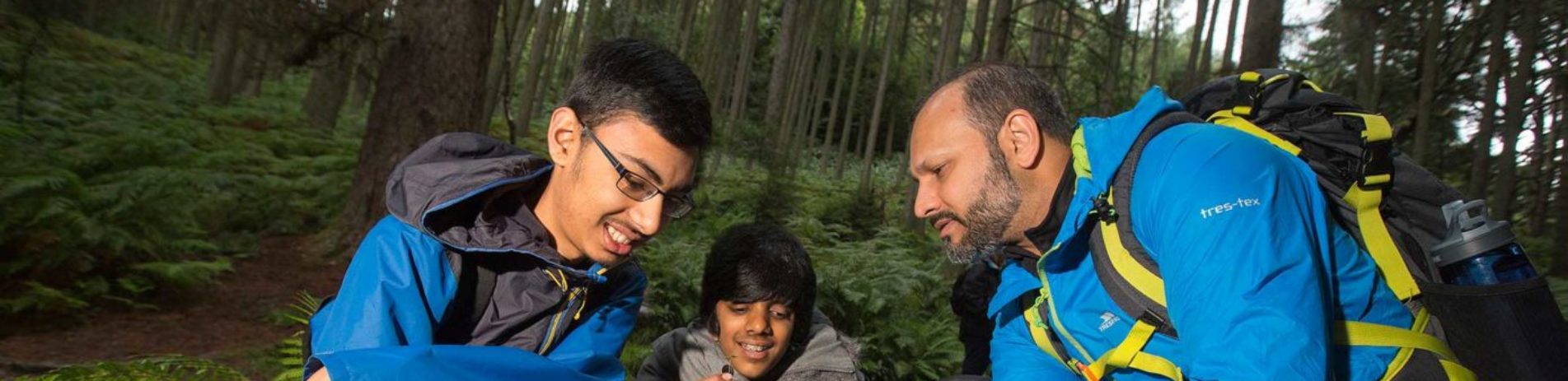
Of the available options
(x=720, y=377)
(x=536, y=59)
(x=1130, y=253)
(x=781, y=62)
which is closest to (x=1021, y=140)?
(x=1130, y=253)

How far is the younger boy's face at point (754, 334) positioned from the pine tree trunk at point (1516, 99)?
8.74m

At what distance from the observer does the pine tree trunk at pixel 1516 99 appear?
328 inches

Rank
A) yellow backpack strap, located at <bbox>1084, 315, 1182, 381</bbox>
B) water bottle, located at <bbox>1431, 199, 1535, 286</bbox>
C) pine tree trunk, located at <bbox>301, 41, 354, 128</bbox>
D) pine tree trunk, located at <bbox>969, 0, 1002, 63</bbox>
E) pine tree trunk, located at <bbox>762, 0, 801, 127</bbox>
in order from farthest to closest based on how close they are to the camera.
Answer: pine tree trunk, located at <bbox>301, 41, 354, 128</bbox>, pine tree trunk, located at <bbox>762, 0, 801, 127</bbox>, pine tree trunk, located at <bbox>969, 0, 1002, 63</bbox>, yellow backpack strap, located at <bbox>1084, 315, 1182, 381</bbox>, water bottle, located at <bbox>1431, 199, 1535, 286</bbox>

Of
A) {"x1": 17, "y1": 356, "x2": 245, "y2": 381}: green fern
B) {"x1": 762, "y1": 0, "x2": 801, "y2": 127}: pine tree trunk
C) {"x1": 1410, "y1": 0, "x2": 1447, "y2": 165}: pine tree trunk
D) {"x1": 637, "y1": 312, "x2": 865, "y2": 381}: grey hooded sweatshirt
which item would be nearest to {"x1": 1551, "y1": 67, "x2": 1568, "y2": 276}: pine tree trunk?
{"x1": 1410, "y1": 0, "x2": 1447, "y2": 165}: pine tree trunk

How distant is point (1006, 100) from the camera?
2.15 m

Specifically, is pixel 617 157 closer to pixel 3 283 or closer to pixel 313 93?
pixel 3 283

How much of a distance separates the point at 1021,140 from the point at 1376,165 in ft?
2.34

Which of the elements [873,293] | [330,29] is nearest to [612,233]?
[873,293]

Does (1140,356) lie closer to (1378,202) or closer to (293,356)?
(1378,202)

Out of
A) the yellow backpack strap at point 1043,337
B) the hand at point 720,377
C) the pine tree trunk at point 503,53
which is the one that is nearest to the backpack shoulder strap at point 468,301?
the hand at point 720,377

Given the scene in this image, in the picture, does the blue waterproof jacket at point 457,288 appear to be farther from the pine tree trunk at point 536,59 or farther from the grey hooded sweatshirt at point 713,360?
the pine tree trunk at point 536,59

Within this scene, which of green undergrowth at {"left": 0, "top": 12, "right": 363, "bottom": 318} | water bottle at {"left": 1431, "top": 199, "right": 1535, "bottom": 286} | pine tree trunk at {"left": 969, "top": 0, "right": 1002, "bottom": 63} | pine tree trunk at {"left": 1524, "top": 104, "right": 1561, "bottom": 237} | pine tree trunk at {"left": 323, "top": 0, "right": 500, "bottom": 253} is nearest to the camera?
water bottle at {"left": 1431, "top": 199, "right": 1535, "bottom": 286}

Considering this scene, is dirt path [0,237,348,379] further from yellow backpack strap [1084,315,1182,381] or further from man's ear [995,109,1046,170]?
yellow backpack strap [1084,315,1182,381]

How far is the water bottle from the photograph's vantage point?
5.33 feet
